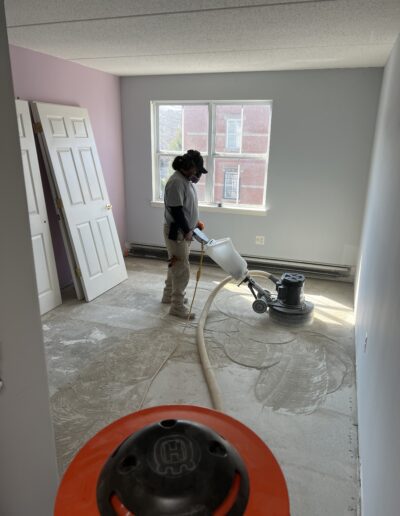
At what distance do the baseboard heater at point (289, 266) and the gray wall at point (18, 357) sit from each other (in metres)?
3.78

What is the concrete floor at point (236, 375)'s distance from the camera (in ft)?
6.57

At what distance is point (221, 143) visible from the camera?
15.3 feet

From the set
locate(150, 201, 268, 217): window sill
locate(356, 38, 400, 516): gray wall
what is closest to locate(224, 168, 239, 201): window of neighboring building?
locate(150, 201, 268, 217): window sill

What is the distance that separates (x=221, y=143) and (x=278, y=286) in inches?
82.4

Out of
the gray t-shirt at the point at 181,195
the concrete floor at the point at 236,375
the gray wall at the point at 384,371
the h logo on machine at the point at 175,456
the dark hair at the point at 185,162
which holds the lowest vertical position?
the concrete floor at the point at 236,375

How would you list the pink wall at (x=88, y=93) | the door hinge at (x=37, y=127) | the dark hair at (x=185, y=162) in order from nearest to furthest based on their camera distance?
the dark hair at (x=185, y=162) < the pink wall at (x=88, y=93) < the door hinge at (x=37, y=127)

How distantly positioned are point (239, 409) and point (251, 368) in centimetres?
46

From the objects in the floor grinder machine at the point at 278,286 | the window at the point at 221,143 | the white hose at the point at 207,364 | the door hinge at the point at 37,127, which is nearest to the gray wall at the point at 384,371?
the white hose at the point at 207,364

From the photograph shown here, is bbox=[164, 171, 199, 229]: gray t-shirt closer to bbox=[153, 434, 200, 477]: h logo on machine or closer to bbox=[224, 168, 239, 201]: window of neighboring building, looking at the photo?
bbox=[224, 168, 239, 201]: window of neighboring building

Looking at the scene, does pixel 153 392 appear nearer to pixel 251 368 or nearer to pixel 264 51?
pixel 251 368

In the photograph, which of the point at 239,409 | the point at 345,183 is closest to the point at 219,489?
the point at 239,409

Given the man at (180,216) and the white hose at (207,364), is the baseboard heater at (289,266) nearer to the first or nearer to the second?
the white hose at (207,364)

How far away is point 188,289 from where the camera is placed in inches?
164

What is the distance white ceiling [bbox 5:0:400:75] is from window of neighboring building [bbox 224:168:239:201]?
4.24ft
